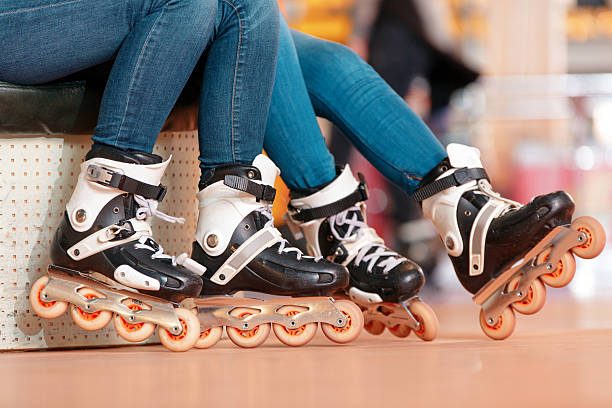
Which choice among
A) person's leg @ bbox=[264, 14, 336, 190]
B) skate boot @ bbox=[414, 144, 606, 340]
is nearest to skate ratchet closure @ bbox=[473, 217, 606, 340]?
skate boot @ bbox=[414, 144, 606, 340]

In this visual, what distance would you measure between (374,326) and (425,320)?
0.14 meters

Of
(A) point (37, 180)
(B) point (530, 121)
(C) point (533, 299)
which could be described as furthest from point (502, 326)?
(B) point (530, 121)

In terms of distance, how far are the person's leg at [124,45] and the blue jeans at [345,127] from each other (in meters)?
0.21

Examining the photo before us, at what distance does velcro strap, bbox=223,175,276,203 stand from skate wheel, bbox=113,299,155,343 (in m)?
0.21

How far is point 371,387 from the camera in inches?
26.7

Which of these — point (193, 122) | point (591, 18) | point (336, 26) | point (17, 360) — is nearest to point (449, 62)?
point (193, 122)

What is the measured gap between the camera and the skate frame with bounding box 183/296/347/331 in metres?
1.09

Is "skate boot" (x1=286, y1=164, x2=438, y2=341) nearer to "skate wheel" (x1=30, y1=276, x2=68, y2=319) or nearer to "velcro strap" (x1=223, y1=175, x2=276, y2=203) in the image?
"velcro strap" (x1=223, y1=175, x2=276, y2=203)

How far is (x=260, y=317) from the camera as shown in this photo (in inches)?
43.0

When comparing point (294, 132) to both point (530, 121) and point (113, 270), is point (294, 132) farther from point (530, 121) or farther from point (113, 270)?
point (530, 121)

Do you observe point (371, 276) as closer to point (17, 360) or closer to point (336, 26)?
point (17, 360)

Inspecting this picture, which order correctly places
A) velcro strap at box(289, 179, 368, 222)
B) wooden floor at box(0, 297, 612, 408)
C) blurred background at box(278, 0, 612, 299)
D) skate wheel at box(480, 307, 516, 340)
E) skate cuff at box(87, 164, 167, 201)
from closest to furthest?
wooden floor at box(0, 297, 612, 408) → skate cuff at box(87, 164, 167, 201) → skate wheel at box(480, 307, 516, 340) → velcro strap at box(289, 179, 368, 222) → blurred background at box(278, 0, 612, 299)

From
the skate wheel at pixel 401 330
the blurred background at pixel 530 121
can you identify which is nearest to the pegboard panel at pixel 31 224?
the skate wheel at pixel 401 330

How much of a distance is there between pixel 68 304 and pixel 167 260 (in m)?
0.16
